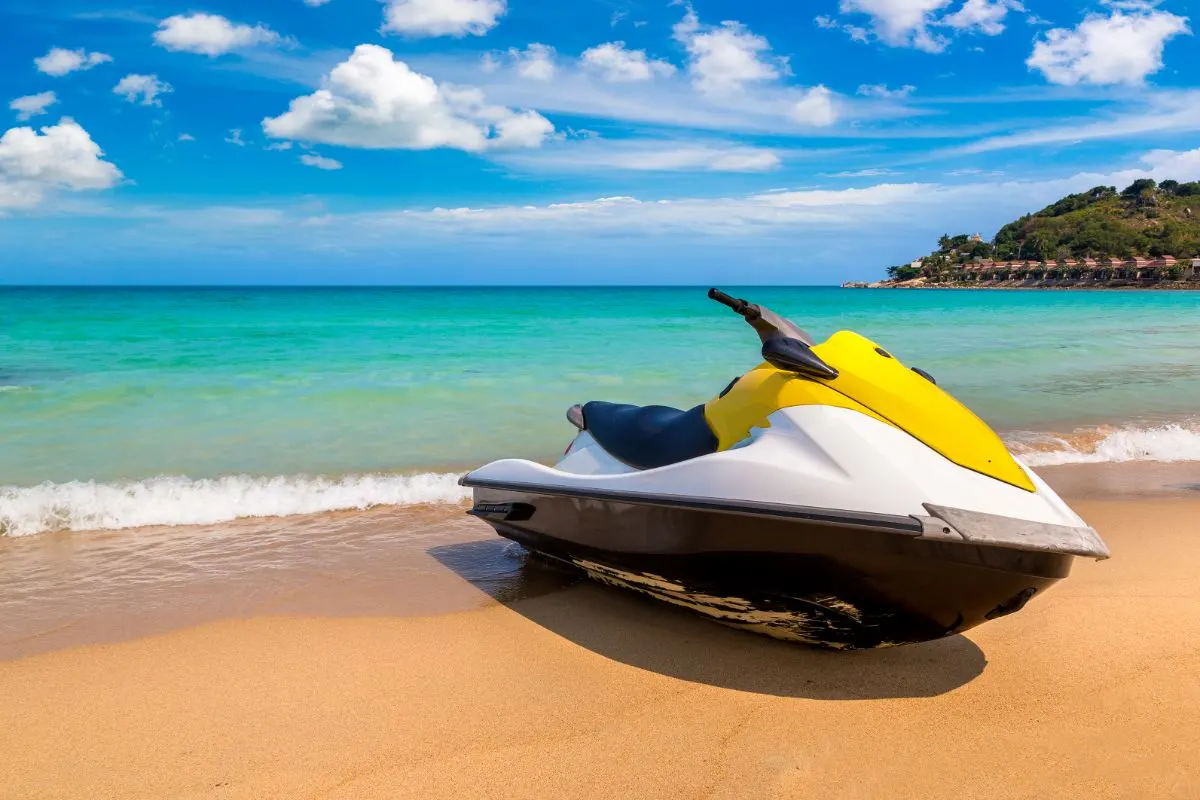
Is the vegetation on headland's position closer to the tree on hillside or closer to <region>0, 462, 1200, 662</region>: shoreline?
the tree on hillside

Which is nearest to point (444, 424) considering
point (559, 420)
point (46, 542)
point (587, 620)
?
point (559, 420)

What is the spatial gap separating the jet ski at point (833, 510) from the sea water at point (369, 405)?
2869mm

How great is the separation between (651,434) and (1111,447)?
5729 millimetres

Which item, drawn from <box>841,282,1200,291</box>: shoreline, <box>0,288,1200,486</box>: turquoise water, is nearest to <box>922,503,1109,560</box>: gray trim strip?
<box>0,288,1200,486</box>: turquoise water

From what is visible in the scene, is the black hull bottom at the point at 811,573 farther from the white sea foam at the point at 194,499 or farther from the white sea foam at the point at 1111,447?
the white sea foam at the point at 1111,447

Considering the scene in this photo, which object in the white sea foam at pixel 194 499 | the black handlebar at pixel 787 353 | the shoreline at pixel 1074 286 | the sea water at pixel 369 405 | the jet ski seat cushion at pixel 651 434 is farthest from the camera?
the shoreline at pixel 1074 286

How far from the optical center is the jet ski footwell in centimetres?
246

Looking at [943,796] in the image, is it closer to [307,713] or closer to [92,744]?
[307,713]

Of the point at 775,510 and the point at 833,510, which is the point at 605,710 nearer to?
the point at 775,510

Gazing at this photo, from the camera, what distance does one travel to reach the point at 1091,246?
99812 mm

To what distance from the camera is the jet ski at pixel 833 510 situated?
249 cm

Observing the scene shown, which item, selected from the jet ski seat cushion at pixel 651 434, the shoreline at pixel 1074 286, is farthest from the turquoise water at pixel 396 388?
the shoreline at pixel 1074 286

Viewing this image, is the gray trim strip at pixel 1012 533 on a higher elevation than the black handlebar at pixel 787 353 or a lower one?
lower

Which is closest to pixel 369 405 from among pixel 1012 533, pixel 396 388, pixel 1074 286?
pixel 396 388
